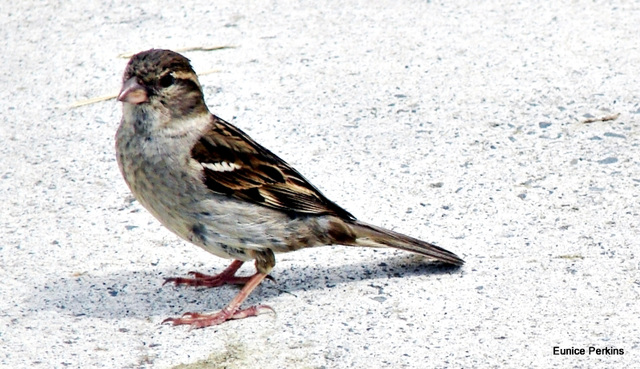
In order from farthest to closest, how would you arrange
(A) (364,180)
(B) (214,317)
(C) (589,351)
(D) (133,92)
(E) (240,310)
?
(A) (364,180) → (E) (240,310) → (B) (214,317) → (D) (133,92) → (C) (589,351)

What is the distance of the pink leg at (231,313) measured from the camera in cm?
447

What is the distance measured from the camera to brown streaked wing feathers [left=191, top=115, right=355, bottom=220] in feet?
14.8

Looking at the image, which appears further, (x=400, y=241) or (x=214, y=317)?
(x=400, y=241)

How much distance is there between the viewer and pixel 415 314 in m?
4.47

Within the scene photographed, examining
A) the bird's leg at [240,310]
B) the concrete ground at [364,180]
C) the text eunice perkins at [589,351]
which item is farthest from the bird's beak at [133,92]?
the text eunice perkins at [589,351]

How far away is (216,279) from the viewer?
4.87 meters

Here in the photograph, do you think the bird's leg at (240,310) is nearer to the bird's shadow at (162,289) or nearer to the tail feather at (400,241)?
Result: the bird's shadow at (162,289)

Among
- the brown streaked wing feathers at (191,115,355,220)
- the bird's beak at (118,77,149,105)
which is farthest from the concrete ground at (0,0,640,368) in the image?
the bird's beak at (118,77,149,105)

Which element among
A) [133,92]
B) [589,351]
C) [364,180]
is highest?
[133,92]

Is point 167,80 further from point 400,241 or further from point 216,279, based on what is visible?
point 400,241

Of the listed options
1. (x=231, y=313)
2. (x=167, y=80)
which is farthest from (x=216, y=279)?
(x=167, y=80)

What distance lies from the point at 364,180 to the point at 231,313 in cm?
137

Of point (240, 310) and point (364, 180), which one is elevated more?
point (364, 180)

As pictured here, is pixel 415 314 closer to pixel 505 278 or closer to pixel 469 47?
pixel 505 278
